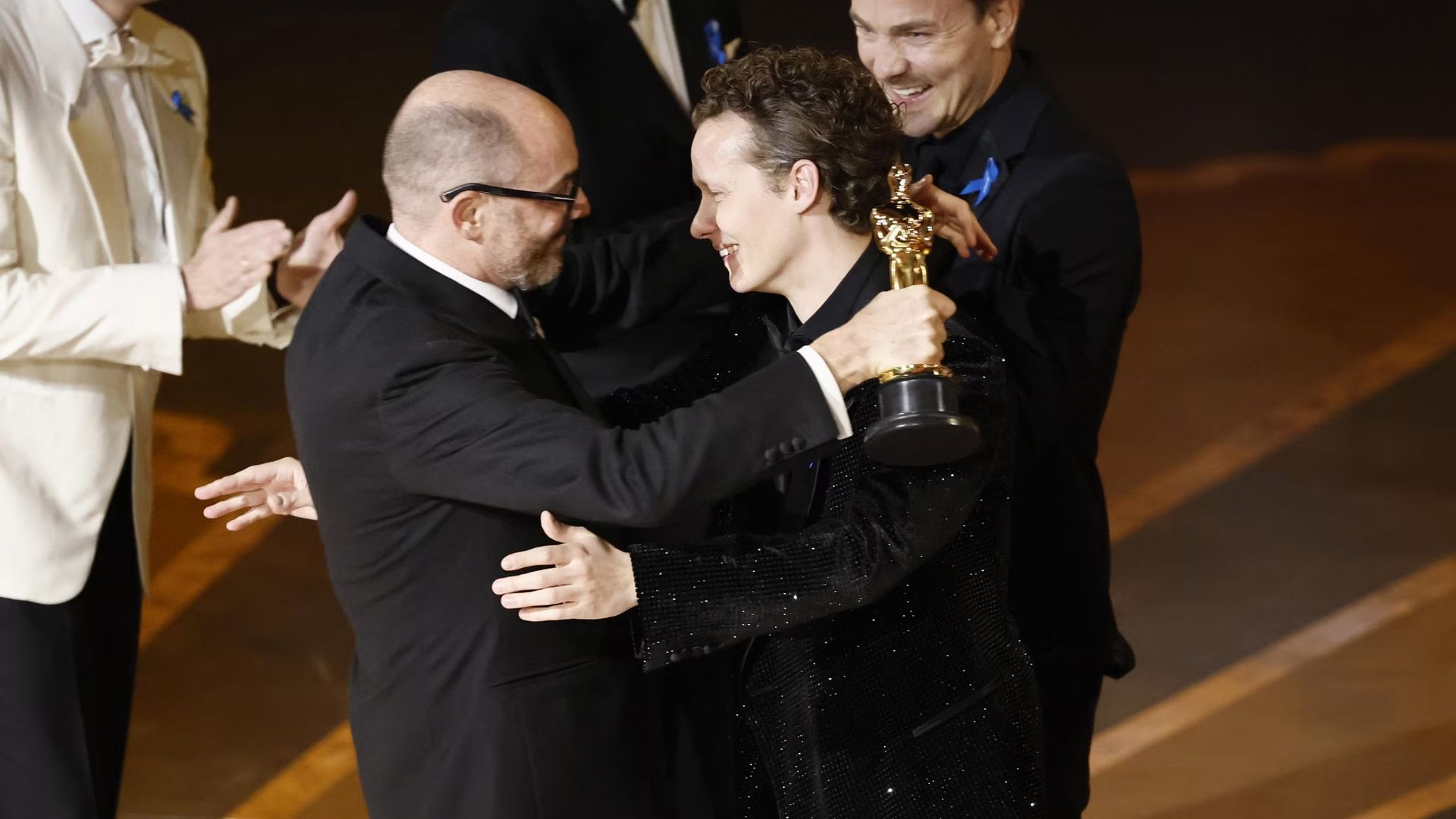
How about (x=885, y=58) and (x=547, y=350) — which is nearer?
(x=547, y=350)

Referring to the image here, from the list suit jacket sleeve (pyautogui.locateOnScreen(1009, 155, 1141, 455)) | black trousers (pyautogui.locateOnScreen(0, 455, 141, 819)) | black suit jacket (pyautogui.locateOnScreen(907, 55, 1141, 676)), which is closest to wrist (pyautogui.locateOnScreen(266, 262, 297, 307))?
black trousers (pyautogui.locateOnScreen(0, 455, 141, 819))

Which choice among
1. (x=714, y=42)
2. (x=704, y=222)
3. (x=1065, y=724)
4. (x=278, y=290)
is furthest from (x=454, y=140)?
(x=1065, y=724)

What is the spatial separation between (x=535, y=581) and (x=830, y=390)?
433 millimetres

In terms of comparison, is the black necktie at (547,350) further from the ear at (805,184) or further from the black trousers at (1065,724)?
the black trousers at (1065,724)

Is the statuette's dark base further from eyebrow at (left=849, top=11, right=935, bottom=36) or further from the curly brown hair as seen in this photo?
eyebrow at (left=849, top=11, right=935, bottom=36)

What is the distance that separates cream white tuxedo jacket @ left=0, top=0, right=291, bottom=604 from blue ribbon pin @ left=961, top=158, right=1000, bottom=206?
1338mm

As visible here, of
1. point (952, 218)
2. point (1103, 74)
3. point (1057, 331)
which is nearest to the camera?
point (952, 218)

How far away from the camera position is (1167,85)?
699cm

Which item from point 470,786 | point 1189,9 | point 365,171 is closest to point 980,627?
point 470,786

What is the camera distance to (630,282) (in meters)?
3.06

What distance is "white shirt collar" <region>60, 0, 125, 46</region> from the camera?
9.55 ft

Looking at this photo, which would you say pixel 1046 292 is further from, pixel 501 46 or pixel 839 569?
pixel 501 46

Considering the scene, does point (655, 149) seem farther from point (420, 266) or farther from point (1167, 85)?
point (1167, 85)

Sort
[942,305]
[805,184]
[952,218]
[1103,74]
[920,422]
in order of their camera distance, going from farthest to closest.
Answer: [1103,74] < [952,218] < [805,184] < [942,305] < [920,422]
